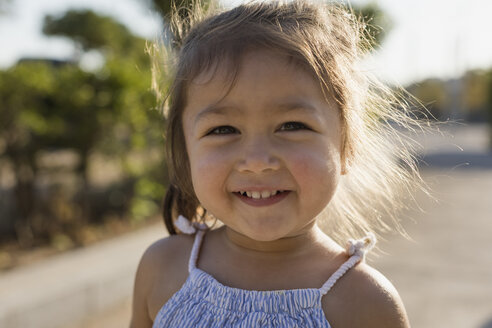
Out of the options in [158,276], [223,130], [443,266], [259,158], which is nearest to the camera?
[259,158]

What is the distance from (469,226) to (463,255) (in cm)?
137

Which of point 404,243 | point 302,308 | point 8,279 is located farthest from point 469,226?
point 302,308

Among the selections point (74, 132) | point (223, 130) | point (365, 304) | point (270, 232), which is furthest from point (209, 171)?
point (74, 132)

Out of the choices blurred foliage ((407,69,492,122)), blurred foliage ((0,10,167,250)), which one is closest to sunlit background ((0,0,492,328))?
blurred foliage ((0,10,167,250))

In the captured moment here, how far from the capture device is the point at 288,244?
1.31 meters

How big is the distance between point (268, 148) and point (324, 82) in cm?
23

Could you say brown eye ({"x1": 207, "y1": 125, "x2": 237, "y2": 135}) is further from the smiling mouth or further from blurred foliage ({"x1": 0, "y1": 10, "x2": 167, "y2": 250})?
blurred foliage ({"x1": 0, "y1": 10, "x2": 167, "y2": 250})

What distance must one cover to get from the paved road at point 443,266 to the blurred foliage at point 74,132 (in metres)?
1.83

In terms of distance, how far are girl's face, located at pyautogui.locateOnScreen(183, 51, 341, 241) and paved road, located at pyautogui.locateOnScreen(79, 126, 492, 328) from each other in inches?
30.3

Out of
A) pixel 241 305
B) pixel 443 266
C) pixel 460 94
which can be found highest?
pixel 460 94

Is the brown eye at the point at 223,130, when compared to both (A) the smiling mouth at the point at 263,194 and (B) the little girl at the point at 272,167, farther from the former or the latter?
(A) the smiling mouth at the point at 263,194

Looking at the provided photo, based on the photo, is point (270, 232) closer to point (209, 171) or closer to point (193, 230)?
point (209, 171)

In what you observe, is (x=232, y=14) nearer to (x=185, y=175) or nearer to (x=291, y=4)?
(x=291, y=4)

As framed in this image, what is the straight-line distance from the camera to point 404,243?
5129mm
